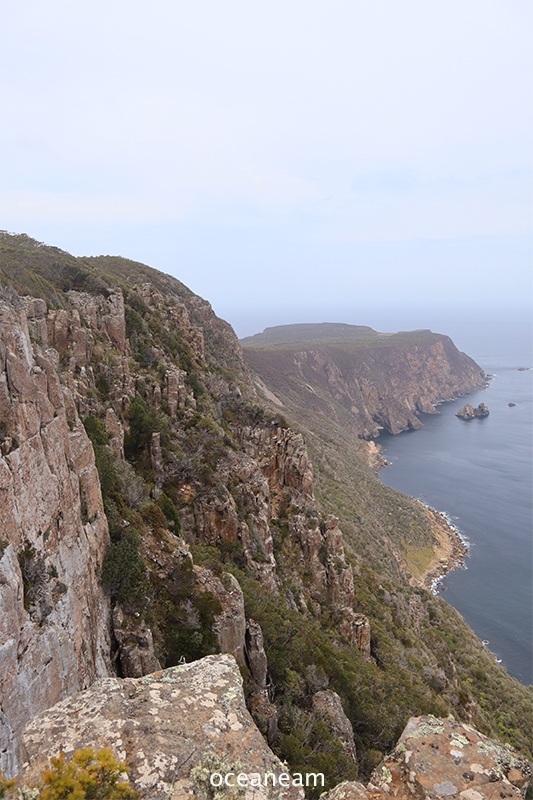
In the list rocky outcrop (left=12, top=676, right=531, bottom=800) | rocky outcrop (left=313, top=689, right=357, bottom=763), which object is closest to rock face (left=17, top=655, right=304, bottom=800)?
rocky outcrop (left=12, top=676, right=531, bottom=800)

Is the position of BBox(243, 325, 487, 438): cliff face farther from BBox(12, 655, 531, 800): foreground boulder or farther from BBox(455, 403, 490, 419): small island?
BBox(12, 655, 531, 800): foreground boulder

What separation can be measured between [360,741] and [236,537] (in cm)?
1251

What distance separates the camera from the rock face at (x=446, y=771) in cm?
648

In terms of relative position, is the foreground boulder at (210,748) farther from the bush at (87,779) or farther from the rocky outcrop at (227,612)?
the rocky outcrop at (227,612)

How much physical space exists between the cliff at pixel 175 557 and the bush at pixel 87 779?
142 inches

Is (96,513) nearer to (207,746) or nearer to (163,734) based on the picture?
(163,734)

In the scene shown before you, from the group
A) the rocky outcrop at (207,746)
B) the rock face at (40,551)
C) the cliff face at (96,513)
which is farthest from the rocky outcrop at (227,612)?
the rocky outcrop at (207,746)

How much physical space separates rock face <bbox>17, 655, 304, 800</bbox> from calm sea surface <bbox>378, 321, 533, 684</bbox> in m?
58.5

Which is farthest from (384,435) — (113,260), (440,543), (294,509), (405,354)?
(294,509)

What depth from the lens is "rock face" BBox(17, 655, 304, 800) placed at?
5680 mm

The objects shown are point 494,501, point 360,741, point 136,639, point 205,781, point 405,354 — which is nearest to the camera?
point 205,781

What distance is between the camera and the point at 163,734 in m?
6.30

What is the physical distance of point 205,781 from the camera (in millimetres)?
5789

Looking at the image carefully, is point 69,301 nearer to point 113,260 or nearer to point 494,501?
point 113,260
